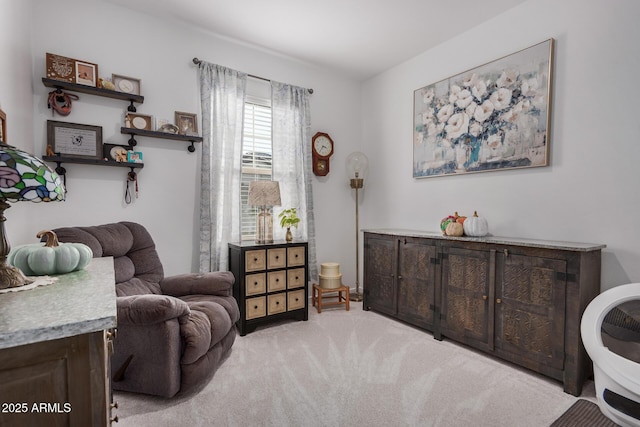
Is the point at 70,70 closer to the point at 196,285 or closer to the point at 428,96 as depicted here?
the point at 196,285

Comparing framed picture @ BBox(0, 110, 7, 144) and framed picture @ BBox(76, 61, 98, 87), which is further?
framed picture @ BBox(76, 61, 98, 87)

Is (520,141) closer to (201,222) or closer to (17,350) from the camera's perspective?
(201,222)

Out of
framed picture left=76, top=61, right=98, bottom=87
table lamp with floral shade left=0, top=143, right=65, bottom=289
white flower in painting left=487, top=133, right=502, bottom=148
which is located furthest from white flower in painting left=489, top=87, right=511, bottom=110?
framed picture left=76, top=61, right=98, bottom=87

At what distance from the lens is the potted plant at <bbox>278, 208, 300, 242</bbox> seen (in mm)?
3131

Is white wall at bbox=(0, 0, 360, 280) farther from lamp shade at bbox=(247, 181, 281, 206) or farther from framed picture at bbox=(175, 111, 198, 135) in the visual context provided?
lamp shade at bbox=(247, 181, 281, 206)

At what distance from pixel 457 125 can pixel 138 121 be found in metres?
2.92

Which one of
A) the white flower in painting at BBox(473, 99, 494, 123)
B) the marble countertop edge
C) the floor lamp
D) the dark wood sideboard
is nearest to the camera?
the marble countertop edge

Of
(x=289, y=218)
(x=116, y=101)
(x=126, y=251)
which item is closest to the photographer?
(x=126, y=251)

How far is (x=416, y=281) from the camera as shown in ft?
9.45

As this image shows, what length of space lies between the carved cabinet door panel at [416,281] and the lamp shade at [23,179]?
260cm

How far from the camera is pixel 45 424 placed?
2.21 ft

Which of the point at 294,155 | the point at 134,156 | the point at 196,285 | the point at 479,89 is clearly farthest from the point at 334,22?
the point at 196,285

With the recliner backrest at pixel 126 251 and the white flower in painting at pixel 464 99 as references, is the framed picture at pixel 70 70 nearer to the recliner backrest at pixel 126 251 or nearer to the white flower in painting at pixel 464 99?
the recliner backrest at pixel 126 251

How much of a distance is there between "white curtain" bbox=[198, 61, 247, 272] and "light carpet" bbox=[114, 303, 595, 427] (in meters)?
0.99
